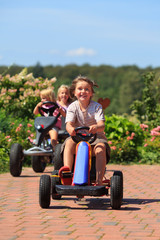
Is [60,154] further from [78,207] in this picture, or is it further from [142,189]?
[142,189]

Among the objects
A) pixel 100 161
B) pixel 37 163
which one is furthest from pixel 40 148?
pixel 100 161

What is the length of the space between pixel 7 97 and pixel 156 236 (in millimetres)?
9302

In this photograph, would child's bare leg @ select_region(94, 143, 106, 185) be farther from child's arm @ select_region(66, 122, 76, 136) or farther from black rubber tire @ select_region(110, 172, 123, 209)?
child's arm @ select_region(66, 122, 76, 136)

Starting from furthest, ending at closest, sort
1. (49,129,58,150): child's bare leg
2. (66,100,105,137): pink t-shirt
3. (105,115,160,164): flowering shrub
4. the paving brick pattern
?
(105,115,160,164): flowering shrub < (49,129,58,150): child's bare leg < (66,100,105,137): pink t-shirt < the paving brick pattern

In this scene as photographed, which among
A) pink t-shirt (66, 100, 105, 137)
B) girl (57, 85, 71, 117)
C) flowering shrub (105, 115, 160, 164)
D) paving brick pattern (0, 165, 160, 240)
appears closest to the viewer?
paving brick pattern (0, 165, 160, 240)

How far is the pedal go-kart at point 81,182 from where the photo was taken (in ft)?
16.3

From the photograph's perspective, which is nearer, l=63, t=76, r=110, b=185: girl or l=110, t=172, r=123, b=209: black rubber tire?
l=110, t=172, r=123, b=209: black rubber tire

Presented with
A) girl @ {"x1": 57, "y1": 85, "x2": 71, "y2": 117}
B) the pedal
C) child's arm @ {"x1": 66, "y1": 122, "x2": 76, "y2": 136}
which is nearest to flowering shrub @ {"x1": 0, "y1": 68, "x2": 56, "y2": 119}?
girl @ {"x1": 57, "y1": 85, "x2": 71, "y2": 117}

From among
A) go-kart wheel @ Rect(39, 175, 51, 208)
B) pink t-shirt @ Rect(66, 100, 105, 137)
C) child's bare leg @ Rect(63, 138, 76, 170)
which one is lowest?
Result: go-kart wheel @ Rect(39, 175, 51, 208)

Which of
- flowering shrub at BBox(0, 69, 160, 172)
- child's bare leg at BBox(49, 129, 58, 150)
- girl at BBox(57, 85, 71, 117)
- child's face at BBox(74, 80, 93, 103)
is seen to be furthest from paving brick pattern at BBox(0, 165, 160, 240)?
flowering shrub at BBox(0, 69, 160, 172)

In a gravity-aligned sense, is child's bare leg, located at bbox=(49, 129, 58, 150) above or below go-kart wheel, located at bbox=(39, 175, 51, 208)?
above

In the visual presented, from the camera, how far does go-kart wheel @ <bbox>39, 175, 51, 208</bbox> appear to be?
5062 mm

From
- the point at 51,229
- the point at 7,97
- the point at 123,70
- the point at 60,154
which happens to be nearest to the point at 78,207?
the point at 60,154

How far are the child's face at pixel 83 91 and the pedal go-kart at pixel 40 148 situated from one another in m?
2.60
